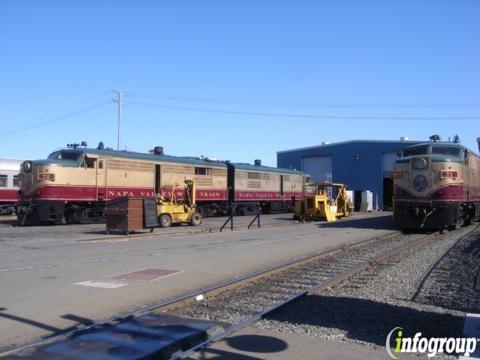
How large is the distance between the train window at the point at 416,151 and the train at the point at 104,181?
1224 cm

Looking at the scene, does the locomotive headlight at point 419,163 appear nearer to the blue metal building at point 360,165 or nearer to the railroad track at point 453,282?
the railroad track at point 453,282

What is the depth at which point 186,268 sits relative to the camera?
42.1ft

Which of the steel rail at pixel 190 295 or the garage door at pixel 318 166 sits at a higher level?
the garage door at pixel 318 166

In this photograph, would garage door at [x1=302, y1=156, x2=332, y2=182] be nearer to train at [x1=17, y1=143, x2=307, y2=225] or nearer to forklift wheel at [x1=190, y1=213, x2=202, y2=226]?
train at [x1=17, y1=143, x2=307, y2=225]

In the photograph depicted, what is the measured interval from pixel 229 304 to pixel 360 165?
57.7 m

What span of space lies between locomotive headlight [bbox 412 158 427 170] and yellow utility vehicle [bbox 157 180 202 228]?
11837 mm

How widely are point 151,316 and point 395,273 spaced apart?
6.54 m

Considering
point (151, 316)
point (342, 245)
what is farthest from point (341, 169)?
point (151, 316)

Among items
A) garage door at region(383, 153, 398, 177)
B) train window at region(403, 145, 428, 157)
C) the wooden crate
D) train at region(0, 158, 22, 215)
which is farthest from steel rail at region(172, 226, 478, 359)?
garage door at region(383, 153, 398, 177)

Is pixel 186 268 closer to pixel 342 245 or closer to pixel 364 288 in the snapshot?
pixel 364 288

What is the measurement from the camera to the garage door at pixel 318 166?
6831 cm

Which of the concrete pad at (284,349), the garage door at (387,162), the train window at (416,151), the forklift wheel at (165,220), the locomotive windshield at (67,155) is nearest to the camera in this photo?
the concrete pad at (284,349)

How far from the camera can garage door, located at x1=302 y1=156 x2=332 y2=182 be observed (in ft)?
224

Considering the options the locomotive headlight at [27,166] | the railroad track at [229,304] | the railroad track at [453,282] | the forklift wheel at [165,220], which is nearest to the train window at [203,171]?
the forklift wheel at [165,220]
